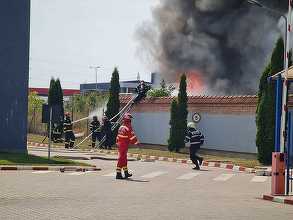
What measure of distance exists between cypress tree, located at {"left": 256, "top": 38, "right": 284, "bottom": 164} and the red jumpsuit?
998cm

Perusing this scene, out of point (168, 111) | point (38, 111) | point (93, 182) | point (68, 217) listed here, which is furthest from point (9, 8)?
point (38, 111)

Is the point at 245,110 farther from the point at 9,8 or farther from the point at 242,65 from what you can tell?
the point at 242,65

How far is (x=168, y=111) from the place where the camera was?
33.6 m

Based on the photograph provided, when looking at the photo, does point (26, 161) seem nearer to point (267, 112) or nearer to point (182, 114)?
point (267, 112)

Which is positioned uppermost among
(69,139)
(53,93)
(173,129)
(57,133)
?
(53,93)

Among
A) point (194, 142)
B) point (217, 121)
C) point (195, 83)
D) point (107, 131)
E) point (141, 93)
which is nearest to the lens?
point (194, 142)

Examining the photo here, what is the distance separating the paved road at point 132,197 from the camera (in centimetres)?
947

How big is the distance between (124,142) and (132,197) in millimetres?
4399

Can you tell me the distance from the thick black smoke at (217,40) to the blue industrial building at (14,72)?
2682 cm

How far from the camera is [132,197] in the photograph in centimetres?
1177

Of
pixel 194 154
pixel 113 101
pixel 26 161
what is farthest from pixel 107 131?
pixel 26 161

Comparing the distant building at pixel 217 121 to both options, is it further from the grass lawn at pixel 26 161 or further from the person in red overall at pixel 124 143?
the person in red overall at pixel 124 143

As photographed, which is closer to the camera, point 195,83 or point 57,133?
point 57,133

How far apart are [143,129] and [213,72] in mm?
15603
